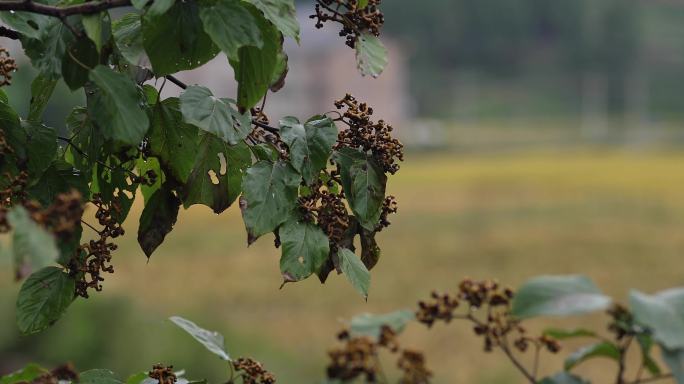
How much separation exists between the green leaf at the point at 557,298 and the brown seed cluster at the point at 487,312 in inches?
1.0

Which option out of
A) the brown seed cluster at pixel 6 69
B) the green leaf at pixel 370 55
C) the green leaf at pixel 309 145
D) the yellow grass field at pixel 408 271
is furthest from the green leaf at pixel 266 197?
the yellow grass field at pixel 408 271

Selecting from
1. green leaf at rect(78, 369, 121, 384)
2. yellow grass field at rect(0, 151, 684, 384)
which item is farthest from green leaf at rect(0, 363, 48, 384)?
yellow grass field at rect(0, 151, 684, 384)

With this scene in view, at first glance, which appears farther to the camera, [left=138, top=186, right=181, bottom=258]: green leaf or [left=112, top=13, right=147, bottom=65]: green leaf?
[left=138, top=186, right=181, bottom=258]: green leaf


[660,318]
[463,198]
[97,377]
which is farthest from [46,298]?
[463,198]

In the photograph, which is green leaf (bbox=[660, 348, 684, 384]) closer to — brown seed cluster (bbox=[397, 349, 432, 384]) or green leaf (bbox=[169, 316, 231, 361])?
brown seed cluster (bbox=[397, 349, 432, 384])

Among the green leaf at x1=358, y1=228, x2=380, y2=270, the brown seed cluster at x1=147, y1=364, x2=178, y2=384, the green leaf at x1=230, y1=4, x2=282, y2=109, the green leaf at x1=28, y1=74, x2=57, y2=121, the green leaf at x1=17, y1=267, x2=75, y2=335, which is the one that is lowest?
the brown seed cluster at x1=147, y1=364, x2=178, y2=384

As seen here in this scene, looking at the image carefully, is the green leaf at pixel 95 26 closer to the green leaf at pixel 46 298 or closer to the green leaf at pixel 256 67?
the green leaf at pixel 256 67

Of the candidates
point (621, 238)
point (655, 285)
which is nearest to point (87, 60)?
point (655, 285)

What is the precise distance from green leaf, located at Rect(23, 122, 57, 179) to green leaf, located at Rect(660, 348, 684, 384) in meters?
0.54

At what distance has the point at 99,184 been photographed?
3.00 ft

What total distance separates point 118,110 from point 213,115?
0.10 metres

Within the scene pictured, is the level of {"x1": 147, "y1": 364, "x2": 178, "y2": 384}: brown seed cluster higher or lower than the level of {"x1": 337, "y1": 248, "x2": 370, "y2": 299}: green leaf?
lower

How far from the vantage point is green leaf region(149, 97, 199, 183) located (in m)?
0.87

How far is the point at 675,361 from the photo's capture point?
2.54ft
